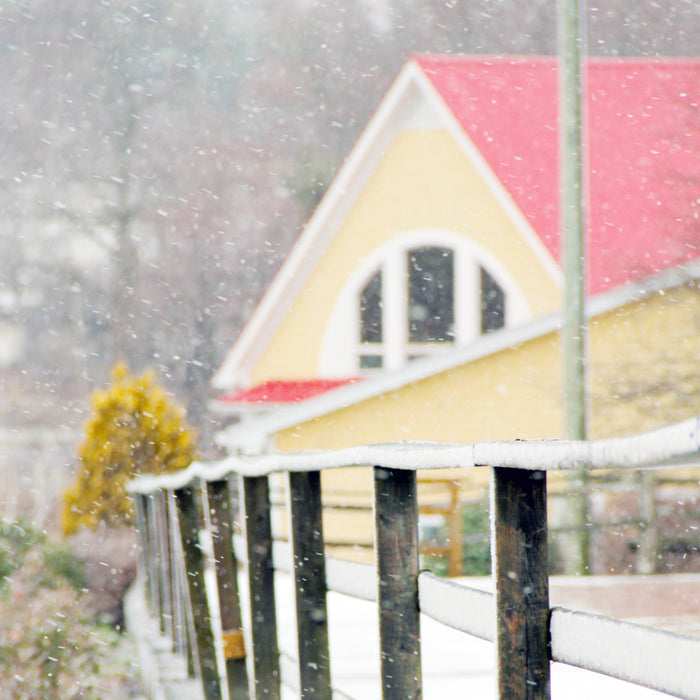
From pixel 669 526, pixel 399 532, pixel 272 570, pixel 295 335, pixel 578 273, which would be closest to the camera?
pixel 399 532

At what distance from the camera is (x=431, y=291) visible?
49.3ft

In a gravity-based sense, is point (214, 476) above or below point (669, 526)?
above

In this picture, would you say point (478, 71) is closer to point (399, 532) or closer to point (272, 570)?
point (272, 570)

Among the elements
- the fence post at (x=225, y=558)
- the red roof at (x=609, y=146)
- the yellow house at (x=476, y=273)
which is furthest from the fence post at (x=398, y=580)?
the red roof at (x=609, y=146)

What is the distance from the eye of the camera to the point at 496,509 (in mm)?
1682

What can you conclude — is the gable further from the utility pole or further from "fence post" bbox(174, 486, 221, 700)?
"fence post" bbox(174, 486, 221, 700)

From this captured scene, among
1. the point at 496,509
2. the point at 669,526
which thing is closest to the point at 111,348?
the point at 669,526

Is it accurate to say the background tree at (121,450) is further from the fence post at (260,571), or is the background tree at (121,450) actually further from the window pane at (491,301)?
the fence post at (260,571)

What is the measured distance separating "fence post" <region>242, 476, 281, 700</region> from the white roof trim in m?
8.46

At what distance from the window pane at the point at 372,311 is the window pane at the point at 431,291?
1.40ft

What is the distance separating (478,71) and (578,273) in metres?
6.45

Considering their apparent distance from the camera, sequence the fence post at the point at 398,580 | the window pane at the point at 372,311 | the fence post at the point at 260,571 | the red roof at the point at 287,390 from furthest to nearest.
Answer: the window pane at the point at 372,311 < the red roof at the point at 287,390 < the fence post at the point at 260,571 < the fence post at the point at 398,580

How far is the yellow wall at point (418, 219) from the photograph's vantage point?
1410 cm

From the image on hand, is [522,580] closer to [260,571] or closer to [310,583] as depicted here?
[310,583]
